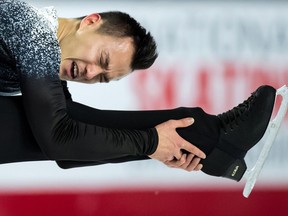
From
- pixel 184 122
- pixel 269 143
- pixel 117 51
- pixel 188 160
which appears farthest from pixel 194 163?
pixel 117 51

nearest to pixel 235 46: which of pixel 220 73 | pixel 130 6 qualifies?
pixel 220 73

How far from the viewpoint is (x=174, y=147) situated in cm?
175

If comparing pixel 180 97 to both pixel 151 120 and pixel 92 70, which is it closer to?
pixel 151 120

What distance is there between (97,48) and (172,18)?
0.87 meters

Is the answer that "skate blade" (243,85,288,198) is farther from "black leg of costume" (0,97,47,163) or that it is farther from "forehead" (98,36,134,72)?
"black leg of costume" (0,97,47,163)

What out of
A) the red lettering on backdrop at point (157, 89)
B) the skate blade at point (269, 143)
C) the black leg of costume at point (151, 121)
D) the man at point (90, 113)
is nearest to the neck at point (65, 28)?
the man at point (90, 113)

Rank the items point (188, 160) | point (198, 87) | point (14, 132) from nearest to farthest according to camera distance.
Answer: point (14, 132), point (188, 160), point (198, 87)

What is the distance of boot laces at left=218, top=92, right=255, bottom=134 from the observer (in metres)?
1.81

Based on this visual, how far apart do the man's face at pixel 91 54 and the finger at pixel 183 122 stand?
0.21 m

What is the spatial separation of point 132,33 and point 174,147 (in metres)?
0.32

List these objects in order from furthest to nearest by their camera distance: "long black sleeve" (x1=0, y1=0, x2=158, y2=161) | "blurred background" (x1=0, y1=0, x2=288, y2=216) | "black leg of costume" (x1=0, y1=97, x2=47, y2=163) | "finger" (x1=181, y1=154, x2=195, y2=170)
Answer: "blurred background" (x1=0, y1=0, x2=288, y2=216) < "finger" (x1=181, y1=154, x2=195, y2=170) < "black leg of costume" (x1=0, y1=97, x2=47, y2=163) < "long black sleeve" (x1=0, y1=0, x2=158, y2=161)

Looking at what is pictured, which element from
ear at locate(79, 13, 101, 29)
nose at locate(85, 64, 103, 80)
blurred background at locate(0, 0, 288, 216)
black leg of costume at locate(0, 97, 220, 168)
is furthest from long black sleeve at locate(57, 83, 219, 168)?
blurred background at locate(0, 0, 288, 216)

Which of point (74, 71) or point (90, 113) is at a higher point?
point (74, 71)

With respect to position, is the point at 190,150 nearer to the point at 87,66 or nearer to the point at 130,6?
the point at 87,66
